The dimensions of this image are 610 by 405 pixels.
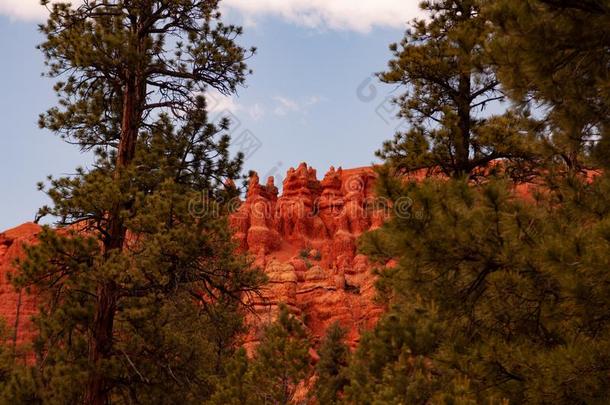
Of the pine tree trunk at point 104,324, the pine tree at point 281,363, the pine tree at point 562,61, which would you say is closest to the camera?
the pine tree at point 562,61

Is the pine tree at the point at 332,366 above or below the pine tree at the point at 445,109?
below

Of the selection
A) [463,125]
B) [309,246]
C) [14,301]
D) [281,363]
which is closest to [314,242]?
[309,246]

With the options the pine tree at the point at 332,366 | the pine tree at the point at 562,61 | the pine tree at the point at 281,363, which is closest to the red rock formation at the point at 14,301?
the pine tree at the point at 332,366

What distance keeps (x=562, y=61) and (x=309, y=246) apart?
47971mm

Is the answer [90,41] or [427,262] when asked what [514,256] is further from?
[90,41]

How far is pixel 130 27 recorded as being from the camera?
484 inches

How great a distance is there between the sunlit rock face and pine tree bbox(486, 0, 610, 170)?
32957mm

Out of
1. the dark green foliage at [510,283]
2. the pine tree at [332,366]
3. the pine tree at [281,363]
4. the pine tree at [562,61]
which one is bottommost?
the pine tree at [332,366]

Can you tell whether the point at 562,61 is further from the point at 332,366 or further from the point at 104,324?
the point at 332,366

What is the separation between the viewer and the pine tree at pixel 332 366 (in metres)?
9.66

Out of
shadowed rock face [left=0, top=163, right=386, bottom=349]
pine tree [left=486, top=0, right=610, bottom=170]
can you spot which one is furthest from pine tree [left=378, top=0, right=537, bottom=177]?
shadowed rock face [left=0, top=163, right=386, bottom=349]

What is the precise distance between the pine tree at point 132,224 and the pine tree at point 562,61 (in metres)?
5.60

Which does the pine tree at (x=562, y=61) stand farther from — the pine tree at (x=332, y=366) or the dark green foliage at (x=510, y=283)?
the pine tree at (x=332, y=366)

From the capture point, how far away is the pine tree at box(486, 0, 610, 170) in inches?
243
